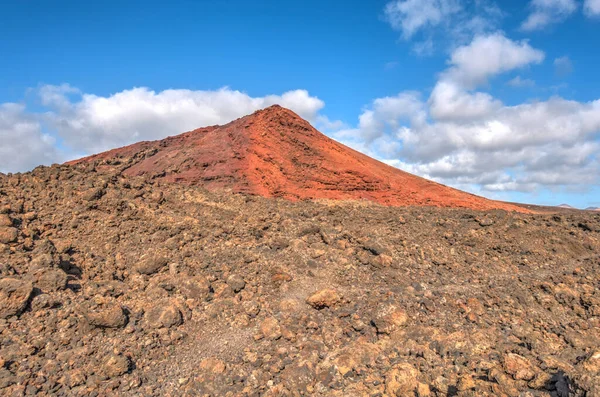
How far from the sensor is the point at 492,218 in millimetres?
10672

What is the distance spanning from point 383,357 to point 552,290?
4185 millimetres

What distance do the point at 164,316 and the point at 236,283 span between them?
139cm

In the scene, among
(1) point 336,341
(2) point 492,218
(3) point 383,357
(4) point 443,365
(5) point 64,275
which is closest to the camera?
(4) point 443,365

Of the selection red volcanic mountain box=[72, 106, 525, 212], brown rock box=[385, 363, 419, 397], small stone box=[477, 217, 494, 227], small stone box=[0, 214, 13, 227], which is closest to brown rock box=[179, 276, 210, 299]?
brown rock box=[385, 363, 419, 397]

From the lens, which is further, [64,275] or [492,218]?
[492,218]

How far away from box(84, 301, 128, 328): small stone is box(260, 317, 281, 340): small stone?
2006 mm

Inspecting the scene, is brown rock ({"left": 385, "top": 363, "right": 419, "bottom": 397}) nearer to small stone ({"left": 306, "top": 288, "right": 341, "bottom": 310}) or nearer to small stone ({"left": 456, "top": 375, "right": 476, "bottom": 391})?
small stone ({"left": 456, "top": 375, "right": 476, "bottom": 391})

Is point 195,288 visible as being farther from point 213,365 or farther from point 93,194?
point 93,194

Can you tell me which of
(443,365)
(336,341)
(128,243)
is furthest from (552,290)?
(128,243)

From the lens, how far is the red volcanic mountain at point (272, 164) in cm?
1268

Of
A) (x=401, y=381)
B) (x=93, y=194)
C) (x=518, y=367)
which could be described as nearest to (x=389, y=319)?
(x=401, y=381)

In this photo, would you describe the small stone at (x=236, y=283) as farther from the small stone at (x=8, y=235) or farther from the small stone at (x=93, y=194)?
the small stone at (x=93, y=194)

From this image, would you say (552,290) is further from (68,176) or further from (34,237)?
(68,176)

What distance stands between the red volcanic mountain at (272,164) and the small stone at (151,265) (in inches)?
200
